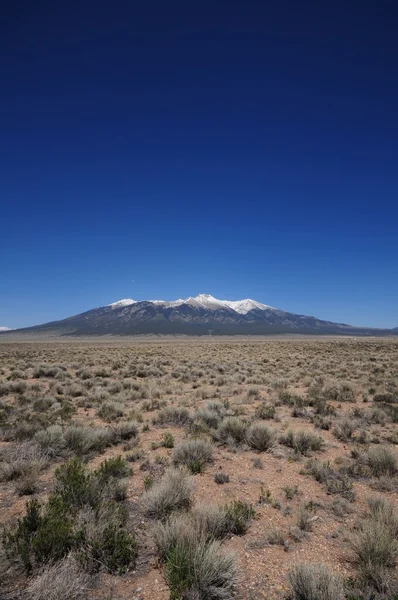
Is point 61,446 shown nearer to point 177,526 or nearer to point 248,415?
point 177,526

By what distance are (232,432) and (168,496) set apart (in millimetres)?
4352

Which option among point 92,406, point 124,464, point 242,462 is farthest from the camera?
point 92,406

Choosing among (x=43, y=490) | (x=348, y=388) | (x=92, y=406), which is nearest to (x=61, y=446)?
(x=43, y=490)

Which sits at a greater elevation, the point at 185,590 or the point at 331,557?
the point at 185,590

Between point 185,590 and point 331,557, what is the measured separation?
7.44ft

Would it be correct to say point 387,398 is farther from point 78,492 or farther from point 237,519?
point 78,492

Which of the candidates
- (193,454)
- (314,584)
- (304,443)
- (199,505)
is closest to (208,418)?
(193,454)

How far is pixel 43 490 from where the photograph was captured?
626 centimetres

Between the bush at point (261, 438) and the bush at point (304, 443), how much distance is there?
0.55 metres

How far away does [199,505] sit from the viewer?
529 cm

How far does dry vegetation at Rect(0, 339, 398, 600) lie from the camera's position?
388 cm

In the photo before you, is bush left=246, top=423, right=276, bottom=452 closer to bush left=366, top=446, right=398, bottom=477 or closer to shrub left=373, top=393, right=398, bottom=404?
bush left=366, top=446, right=398, bottom=477

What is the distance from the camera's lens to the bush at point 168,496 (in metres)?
5.47

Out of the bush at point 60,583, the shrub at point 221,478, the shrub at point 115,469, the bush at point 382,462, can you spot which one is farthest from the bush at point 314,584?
the bush at point 382,462
